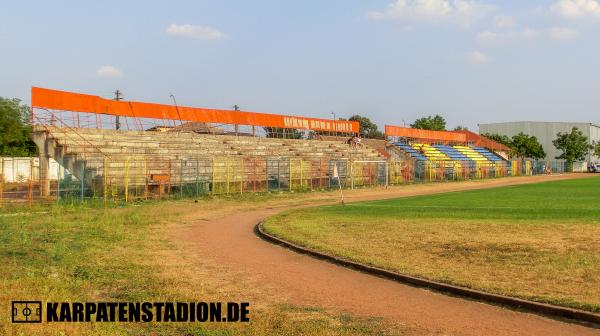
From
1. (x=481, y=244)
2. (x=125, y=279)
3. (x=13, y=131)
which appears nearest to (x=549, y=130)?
(x=13, y=131)

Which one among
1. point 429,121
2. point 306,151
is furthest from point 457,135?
point 306,151

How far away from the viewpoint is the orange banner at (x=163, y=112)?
3381 cm

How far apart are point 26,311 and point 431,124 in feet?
295

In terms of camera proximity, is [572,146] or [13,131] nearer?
[13,131]

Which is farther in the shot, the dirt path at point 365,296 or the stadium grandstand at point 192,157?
the stadium grandstand at point 192,157

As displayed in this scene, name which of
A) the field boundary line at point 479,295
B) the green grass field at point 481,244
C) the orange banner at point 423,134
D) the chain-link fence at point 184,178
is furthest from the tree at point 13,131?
the field boundary line at point 479,295

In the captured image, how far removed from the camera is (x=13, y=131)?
201ft

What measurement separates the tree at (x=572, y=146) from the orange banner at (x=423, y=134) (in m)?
26.3

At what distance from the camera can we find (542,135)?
4230 inches

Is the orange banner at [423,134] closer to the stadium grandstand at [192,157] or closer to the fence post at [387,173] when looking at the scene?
the stadium grandstand at [192,157]

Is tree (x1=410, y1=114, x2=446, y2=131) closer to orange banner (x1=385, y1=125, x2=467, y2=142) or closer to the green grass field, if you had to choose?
orange banner (x1=385, y1=125, x2=467, y2=142)

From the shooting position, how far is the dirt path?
7.21 m

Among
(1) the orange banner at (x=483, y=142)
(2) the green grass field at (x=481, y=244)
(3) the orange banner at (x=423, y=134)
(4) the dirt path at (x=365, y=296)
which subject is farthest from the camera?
(1) the orange banner at (x=483, y=142)

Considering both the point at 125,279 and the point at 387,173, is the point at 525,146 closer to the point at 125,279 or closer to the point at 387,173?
the point at 387,173
